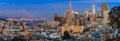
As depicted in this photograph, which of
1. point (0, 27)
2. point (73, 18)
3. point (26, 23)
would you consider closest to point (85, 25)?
point (73, 18)

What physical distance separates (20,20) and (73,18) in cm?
865

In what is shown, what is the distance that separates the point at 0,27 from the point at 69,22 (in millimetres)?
13962

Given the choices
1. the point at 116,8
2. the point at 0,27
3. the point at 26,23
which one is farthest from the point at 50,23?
the point at 116,8

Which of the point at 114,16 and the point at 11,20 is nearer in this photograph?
the point at 114,16

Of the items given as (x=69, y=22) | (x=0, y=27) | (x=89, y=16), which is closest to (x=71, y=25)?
(x=69, y=22)

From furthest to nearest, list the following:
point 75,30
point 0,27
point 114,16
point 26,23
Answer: point 26,23 < point 75,30 < point 0,27 < point 114,16

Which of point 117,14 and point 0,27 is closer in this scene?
point 117,14

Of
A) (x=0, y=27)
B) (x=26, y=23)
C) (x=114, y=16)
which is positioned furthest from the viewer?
(x=26, y=23)

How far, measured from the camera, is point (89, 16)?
7062 cm

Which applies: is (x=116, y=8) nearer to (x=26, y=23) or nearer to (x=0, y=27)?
(x=0, y=27)

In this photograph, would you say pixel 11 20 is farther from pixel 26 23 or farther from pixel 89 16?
pixel 89 16

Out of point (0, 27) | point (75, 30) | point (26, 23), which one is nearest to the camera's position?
point (0, 27)

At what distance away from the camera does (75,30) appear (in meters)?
63.8

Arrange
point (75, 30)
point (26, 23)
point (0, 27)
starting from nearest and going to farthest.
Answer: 1. point (0, 27)
2. point (75, 30)
3. point (26, 23)
